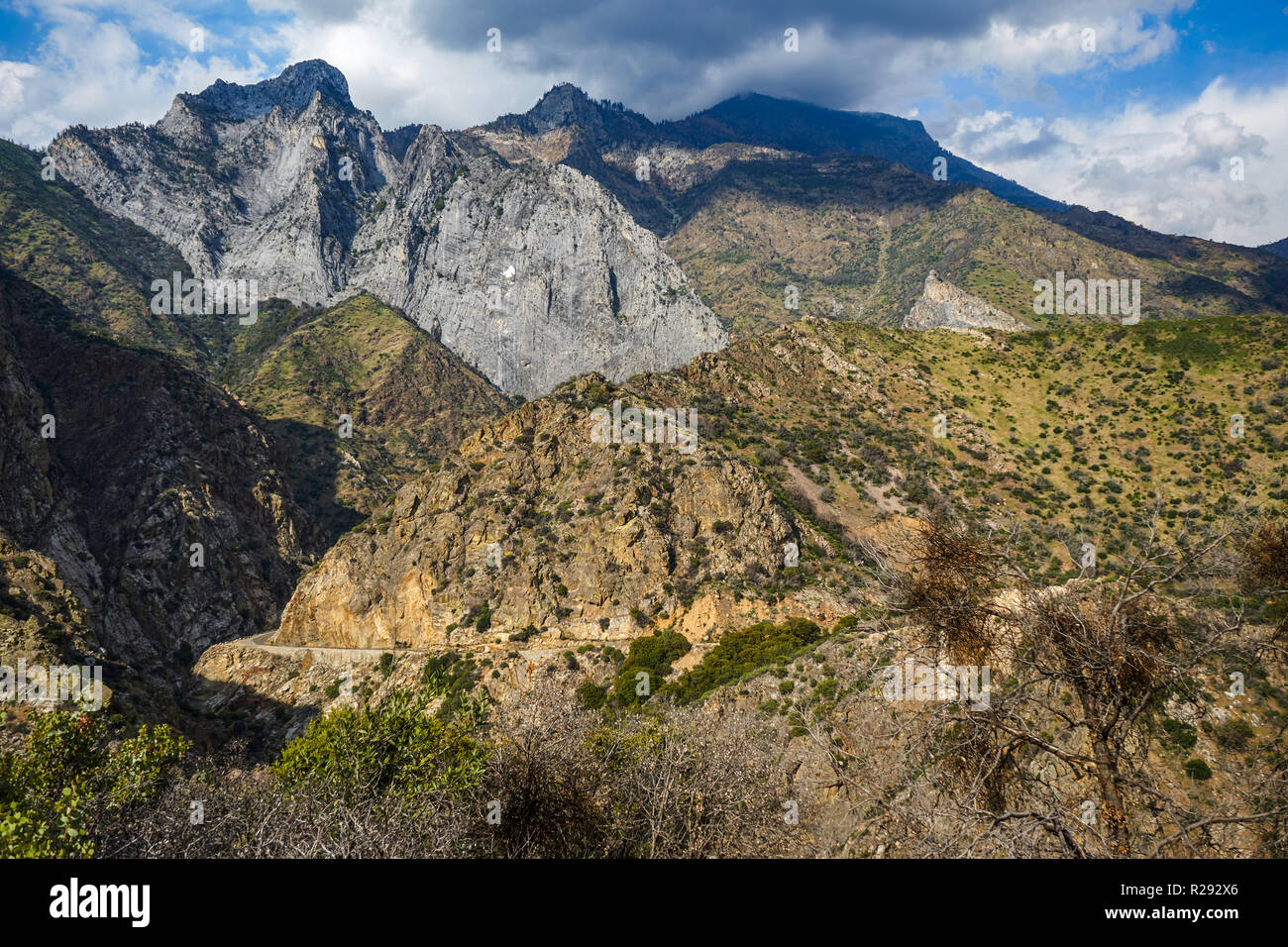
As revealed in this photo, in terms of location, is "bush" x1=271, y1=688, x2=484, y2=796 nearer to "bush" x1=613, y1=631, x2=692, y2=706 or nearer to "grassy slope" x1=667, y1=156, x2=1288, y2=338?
"bush" x1=613, y1=631, x2=692, y2=706

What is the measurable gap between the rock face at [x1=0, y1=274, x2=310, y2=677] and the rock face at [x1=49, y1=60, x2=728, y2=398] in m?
82.3

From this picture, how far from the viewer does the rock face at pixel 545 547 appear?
44.4 metres

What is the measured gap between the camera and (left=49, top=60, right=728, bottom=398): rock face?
168m

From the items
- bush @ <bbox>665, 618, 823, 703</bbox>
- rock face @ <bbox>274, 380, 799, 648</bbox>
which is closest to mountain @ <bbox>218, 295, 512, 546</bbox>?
rock face @ <bbox>274, 380, 799, 648</bbox>

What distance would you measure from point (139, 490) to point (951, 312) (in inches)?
5847

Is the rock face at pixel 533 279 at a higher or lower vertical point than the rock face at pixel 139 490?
higher

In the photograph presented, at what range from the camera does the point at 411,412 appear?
137m

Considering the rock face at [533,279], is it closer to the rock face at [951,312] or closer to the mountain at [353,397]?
the mountain at [353,397]

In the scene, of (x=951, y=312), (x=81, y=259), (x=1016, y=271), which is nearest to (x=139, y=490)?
(x=81, y=259)

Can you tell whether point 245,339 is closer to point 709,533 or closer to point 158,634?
point 158,634

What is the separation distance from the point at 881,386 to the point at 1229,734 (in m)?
59.2

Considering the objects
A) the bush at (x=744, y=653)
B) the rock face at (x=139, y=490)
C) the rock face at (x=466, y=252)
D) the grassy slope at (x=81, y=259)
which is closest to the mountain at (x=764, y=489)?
the bush at (x=744, y=653)

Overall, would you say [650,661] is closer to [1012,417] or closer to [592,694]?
[592,694]

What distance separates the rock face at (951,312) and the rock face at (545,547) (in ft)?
331
